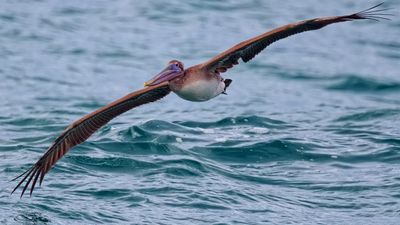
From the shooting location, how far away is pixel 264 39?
1051 centimetres

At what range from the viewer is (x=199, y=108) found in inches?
688

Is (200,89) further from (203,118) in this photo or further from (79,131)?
(203,118)

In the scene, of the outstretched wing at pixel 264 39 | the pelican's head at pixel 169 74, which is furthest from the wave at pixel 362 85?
the pelican's head at pixel 169 74

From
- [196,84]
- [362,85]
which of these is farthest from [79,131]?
[362,85]

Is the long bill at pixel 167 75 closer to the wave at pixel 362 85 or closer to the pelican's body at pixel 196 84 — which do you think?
the pelican's body at pixel 196 84

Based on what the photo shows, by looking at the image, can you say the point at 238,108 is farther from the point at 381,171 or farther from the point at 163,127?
the point at 381,171

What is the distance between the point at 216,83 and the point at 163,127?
181 inches

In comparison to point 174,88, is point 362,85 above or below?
above

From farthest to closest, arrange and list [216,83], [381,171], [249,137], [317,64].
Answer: [317,64]
[249,137]
[381,171]
[216,83]

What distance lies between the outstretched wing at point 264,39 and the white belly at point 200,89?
18 centimetres

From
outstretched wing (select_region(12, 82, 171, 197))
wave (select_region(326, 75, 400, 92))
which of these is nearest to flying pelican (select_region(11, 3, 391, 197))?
outstretched wing (select_region(12, 82, 171, 197))

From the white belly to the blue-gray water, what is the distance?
1.54m

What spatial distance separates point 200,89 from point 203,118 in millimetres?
5600

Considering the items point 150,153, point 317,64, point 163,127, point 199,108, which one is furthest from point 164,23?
point 150,153
